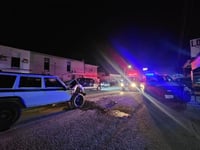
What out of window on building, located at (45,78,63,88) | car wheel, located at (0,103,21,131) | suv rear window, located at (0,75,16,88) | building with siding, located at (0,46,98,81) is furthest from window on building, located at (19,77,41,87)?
building with siding, located at (0,46,98,81)

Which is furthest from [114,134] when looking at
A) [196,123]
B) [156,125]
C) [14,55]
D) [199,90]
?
[14,55]

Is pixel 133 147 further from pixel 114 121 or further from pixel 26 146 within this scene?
pixel 26 146

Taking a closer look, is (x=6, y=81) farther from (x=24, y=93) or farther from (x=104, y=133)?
(x=104, y=133)

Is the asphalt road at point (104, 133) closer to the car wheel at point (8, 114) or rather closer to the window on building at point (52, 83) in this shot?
the car wheel at point (8, 114)

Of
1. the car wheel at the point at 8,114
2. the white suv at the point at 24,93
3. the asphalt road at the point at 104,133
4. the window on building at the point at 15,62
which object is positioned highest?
the window on building at the point at 15,62

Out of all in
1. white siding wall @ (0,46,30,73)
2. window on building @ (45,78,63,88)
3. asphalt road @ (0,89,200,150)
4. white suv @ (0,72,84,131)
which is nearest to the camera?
asphalt road @ (0,89,200,150)

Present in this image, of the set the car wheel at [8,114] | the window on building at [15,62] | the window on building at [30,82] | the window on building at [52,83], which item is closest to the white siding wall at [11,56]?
the window on building at [15,62]

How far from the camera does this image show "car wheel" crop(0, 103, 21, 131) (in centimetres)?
507

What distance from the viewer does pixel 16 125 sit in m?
5.51

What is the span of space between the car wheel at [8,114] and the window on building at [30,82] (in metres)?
0.84

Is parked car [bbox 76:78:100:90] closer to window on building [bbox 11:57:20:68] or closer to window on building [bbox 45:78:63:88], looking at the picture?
window on building [bbox 11:57:20:68]

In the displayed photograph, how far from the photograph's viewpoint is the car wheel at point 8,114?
16.6 ft

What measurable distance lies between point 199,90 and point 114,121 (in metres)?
9.95

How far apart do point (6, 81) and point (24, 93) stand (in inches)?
29.1
